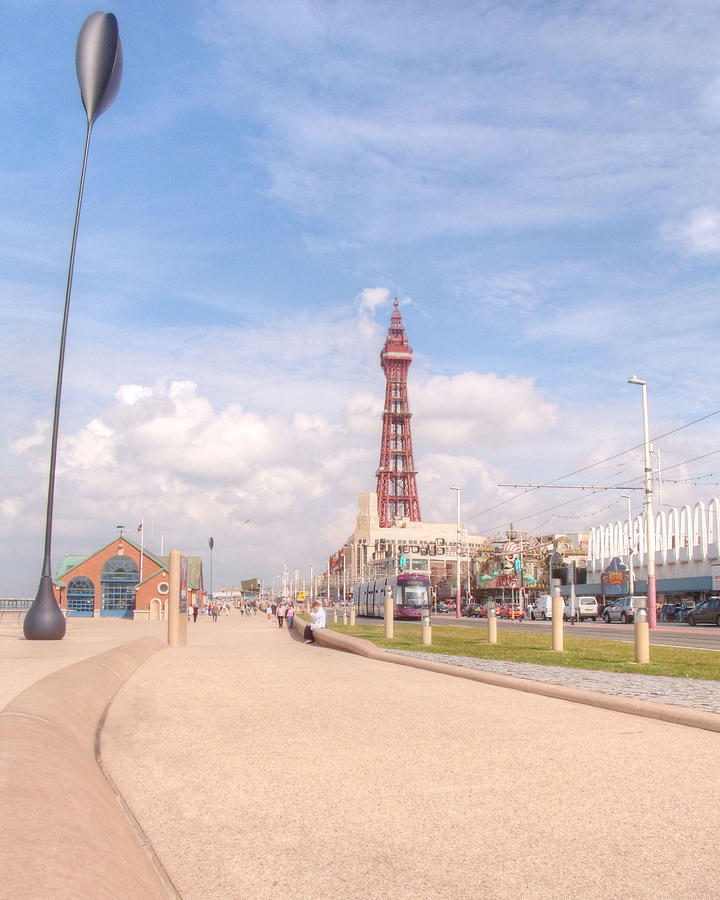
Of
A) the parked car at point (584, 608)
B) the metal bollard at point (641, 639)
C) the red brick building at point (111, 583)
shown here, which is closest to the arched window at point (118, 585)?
the red brick building at point (111, 583)

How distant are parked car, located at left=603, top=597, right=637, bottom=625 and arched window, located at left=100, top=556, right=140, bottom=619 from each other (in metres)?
37.6

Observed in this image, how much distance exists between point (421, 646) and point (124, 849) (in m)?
16.8

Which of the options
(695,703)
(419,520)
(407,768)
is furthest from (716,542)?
(419,520)

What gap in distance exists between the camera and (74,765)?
500 cm

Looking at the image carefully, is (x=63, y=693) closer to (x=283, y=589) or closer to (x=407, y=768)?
(x=407, y=768)

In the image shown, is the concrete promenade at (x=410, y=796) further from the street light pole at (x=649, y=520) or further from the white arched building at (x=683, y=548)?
the white arched building at (x=683, y=548)

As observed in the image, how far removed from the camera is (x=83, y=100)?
2369cm

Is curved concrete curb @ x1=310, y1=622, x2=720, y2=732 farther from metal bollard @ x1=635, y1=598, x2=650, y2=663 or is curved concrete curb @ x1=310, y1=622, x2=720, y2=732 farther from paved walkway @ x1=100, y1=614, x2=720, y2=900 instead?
metal bollard @ x1=635, y1=598, x2=650, y2=663

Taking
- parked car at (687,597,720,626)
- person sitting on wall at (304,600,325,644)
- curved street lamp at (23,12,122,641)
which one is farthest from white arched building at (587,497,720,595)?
curved street lamp at (23,12,122,641)

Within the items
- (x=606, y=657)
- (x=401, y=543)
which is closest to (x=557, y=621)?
(x=606, y=657)

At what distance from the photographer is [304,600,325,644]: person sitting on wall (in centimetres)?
2469

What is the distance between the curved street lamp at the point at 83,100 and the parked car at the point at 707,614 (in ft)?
104

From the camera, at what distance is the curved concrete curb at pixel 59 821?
311 cm

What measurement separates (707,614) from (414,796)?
4114 centimetres
